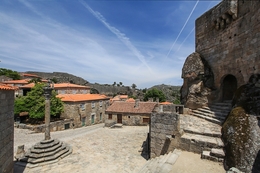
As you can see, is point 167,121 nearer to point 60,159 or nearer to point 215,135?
point 215,135

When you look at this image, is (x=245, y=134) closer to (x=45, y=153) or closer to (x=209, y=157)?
(x=209, y=157)

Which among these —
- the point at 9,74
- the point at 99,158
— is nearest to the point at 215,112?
the point at 99,158

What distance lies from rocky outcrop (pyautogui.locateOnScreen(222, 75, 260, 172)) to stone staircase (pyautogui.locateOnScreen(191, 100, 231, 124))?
177 cm

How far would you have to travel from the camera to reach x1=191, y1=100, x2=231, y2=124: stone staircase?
7488 mm

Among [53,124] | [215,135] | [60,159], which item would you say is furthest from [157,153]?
[53,124]

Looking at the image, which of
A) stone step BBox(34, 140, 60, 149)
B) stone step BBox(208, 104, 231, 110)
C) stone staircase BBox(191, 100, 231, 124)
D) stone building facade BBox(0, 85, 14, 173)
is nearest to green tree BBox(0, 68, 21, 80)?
stone step BBox(34, 140, 60, 149)

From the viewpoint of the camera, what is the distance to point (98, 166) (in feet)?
24.4

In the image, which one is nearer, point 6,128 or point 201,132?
point 6,128

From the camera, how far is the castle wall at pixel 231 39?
22.5 ft

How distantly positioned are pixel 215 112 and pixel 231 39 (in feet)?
15.0

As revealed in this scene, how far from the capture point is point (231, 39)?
8492 millimetres

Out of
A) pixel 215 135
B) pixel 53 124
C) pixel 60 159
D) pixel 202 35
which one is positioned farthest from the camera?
pixel 53 124

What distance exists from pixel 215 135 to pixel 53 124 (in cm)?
1606

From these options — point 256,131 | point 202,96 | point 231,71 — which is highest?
point 231,71
